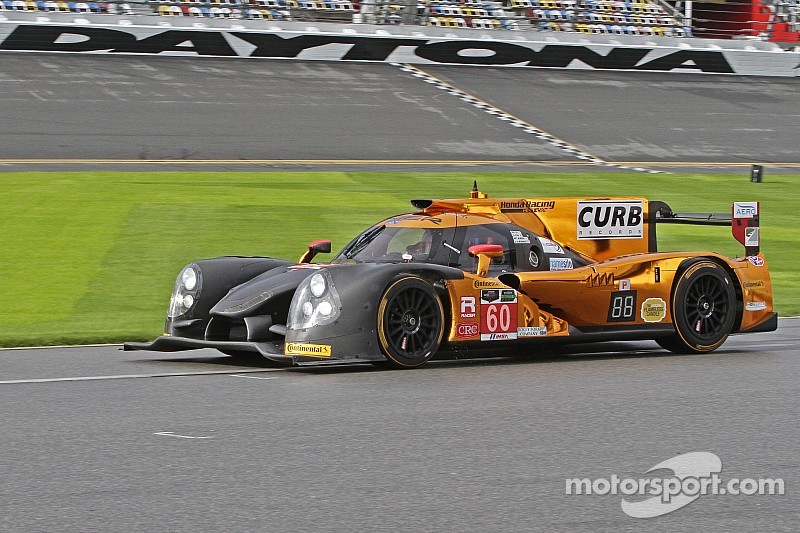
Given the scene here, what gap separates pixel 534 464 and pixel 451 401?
1.68m

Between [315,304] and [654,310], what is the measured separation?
285 cm

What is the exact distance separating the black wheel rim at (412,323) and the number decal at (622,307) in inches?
63.8

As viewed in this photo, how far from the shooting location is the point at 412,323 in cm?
883

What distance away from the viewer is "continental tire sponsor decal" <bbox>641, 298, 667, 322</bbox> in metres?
9.94

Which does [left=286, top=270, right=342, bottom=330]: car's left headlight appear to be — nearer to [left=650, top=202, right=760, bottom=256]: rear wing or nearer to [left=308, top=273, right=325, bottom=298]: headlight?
[left=308, top=273, right=325, bottom=298]: headlight

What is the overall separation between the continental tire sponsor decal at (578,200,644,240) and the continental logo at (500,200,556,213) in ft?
0.85

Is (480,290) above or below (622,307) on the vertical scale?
above

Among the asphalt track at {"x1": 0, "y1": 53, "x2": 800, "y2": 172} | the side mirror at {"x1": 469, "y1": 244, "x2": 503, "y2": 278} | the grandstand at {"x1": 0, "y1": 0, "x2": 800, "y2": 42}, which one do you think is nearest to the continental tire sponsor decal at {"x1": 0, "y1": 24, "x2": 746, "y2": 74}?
the asphalt track at {"x1": 0, "y1": 53, "x2": 800, "y2": 172}

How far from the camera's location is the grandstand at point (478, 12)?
1565 inches

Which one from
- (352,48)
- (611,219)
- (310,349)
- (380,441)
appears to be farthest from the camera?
(352,48)

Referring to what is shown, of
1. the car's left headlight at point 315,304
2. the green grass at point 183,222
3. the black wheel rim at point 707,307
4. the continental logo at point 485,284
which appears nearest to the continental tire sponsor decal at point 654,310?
the black wheel rim at point 707,307

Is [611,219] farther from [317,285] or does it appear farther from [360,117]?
[360,117]

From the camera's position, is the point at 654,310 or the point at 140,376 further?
the point at 654,310

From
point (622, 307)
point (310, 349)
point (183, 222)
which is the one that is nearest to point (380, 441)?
point (310, 349)
